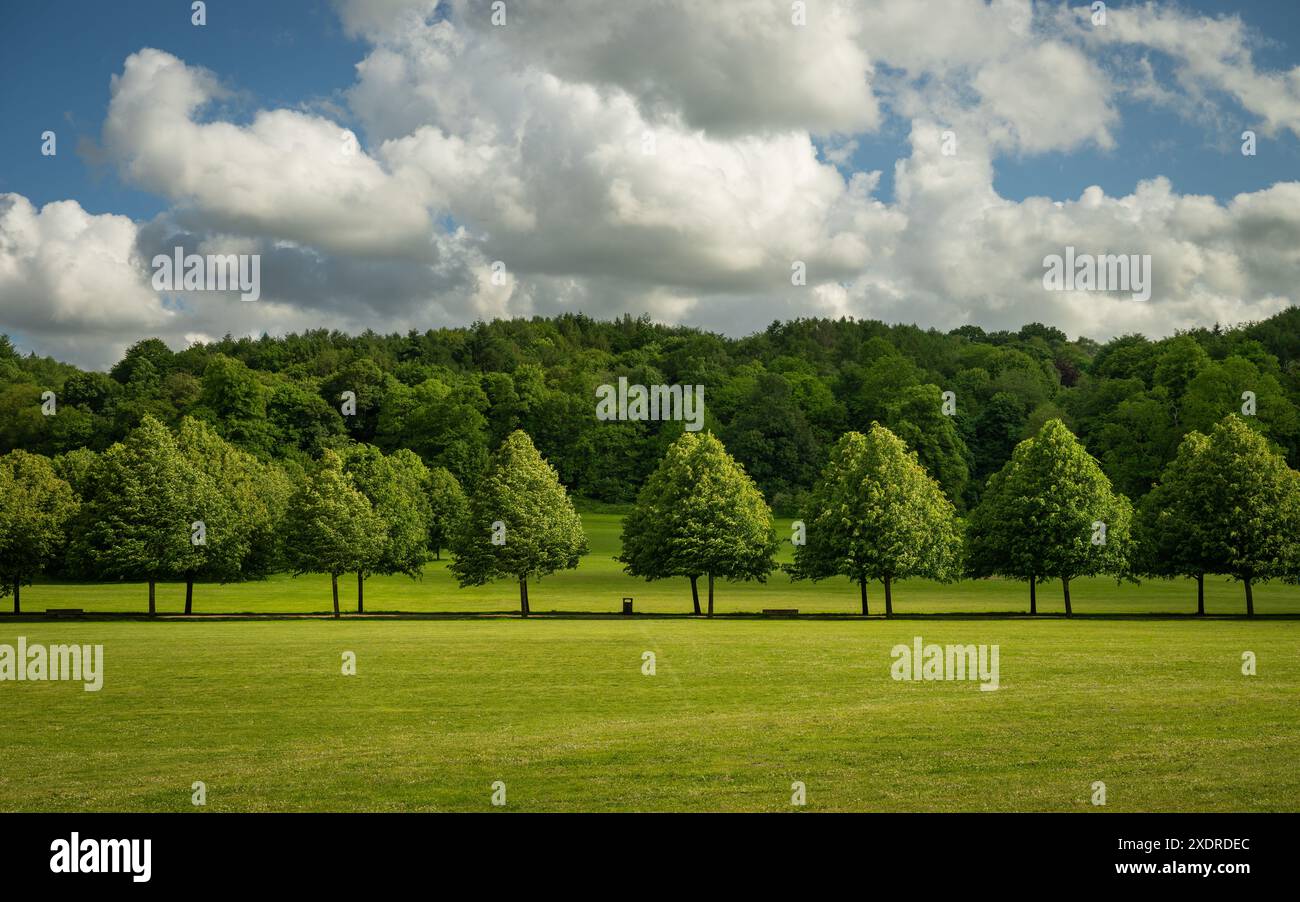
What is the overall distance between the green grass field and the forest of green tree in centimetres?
6252

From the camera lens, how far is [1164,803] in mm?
14742

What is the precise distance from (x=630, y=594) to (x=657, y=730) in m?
52.0

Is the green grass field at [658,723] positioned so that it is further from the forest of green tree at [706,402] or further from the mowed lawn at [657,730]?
the forest of green tree at [706,402]

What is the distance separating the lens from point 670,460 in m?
64.4

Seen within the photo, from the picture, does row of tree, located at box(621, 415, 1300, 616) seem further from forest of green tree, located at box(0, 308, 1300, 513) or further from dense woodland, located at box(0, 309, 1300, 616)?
forest of green tree, located at box(0, 308, 1300, 513)

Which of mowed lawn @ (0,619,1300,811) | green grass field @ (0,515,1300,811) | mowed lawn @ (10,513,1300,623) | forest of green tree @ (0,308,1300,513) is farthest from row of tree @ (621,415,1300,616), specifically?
forest of green tree @ (0,308,1300,513)

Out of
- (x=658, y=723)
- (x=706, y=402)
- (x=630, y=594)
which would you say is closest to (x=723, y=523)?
(x=630, y=594)

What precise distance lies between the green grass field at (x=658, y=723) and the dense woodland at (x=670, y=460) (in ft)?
38.4

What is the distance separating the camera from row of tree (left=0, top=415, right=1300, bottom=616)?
54.4 metres

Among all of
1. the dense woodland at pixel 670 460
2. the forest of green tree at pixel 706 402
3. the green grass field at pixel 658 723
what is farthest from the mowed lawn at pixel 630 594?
the forest of green tree at pixel 706 402

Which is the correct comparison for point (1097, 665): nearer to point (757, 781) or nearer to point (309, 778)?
point (757, 781)
